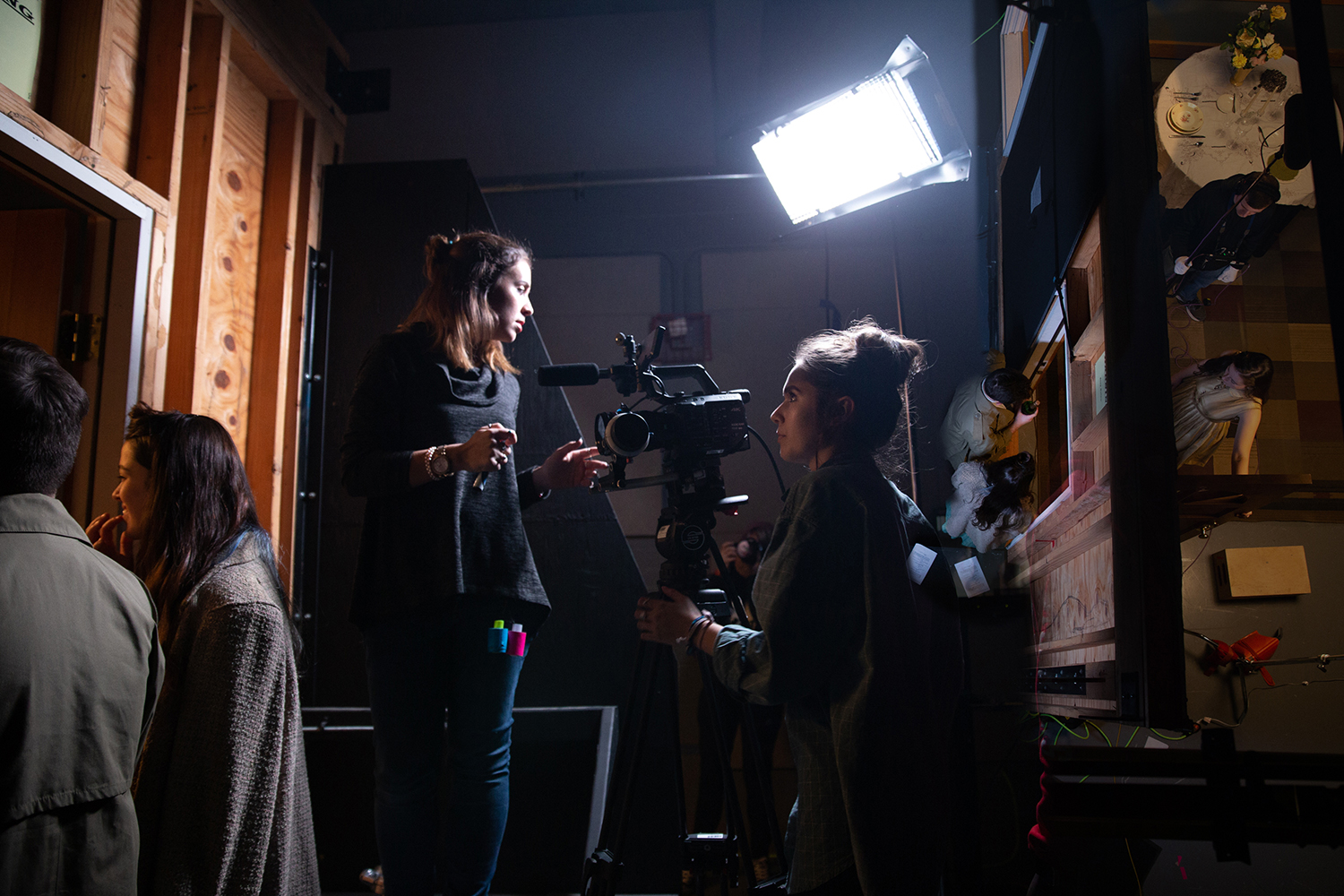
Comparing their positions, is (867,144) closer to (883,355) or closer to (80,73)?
(883,355)

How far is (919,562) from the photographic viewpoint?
1.13m

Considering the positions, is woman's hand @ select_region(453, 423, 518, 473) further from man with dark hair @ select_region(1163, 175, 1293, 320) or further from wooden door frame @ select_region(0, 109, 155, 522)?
man with dark hair @ select_region(1163, 175, 1293, 320)

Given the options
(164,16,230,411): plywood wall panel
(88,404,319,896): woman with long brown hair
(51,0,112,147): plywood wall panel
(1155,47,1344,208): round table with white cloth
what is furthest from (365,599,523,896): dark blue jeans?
(1155,47,1344,208): round table with white cloth

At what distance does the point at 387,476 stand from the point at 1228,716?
224 cm

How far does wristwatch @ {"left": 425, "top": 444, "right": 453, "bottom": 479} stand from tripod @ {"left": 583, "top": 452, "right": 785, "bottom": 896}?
0.41 metres

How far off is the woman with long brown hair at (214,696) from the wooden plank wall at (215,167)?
0.85 m

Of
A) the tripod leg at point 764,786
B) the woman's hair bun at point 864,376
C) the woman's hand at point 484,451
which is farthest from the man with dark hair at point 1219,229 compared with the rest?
the woman's hand at point 484,451

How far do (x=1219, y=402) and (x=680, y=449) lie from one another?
0.88m

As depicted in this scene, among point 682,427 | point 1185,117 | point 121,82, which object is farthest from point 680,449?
point 121,82

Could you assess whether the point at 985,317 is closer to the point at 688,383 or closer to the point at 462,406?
the point at 688,383

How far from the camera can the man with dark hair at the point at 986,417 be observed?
1828 mm

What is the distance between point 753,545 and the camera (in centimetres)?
246

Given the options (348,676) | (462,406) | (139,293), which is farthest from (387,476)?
(348,676)

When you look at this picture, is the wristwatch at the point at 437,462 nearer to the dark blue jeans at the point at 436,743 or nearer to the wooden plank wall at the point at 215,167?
the dark blue jeans at the point at 436,743
